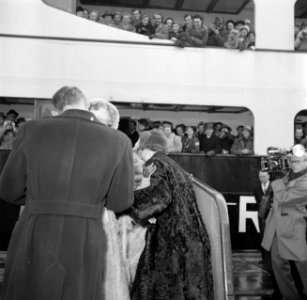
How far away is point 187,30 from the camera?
5906 millimetres

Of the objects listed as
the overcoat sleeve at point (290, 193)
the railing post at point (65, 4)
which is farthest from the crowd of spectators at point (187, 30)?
the overcoat sleeve at point (290, 193)

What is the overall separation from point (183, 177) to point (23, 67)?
352 centimetres

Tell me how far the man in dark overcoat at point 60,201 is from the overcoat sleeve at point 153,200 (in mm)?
630

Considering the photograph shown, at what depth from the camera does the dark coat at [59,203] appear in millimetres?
1727

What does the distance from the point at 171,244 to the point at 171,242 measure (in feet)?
0.04

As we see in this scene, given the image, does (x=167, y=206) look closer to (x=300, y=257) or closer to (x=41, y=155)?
(x=41, y=155)

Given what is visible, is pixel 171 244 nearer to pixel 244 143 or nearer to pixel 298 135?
pixel 244 143

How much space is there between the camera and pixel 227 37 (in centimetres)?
614

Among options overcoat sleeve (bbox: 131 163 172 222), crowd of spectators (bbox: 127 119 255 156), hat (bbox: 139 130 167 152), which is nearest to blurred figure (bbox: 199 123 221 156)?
crowd of spectators (bbox: 127 119 255 156)

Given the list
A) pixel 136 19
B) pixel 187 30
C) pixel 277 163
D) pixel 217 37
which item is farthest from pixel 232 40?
pixel 277 163

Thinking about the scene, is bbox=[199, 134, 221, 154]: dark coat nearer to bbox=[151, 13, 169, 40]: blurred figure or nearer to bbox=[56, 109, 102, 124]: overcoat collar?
bbox=[151, 13, 169, 40]: blurred figure

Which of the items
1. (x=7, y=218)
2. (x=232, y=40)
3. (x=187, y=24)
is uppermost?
(x=187, y=24)

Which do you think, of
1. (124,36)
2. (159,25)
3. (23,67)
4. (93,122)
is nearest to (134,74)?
(124,36)

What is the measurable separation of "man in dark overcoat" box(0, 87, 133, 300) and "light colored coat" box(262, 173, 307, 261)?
91.3 inches
